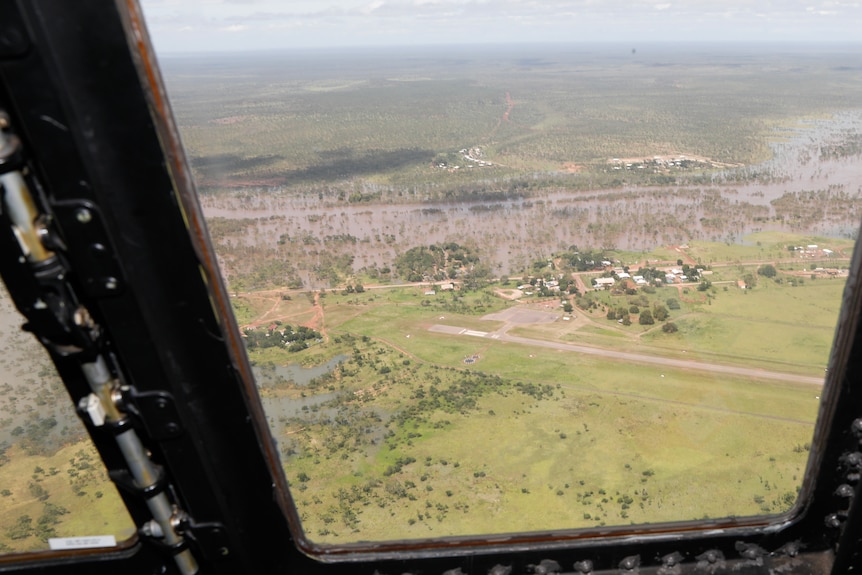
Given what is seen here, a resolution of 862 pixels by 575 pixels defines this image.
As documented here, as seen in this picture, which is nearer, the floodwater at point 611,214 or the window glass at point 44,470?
the window glass at point 44,470

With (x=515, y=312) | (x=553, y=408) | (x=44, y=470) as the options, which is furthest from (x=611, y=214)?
(x=44, y=470)

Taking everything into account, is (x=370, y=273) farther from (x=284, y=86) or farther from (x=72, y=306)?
(x=72, y=306)

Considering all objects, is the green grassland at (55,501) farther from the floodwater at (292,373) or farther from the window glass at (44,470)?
the floodwater at (292,373)

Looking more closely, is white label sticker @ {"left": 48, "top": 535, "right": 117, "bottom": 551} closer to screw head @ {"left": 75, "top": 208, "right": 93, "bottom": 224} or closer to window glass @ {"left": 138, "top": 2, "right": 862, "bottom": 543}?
window glass @ {"left": 138, "top": 2, "right": 862, "bottom": 543}

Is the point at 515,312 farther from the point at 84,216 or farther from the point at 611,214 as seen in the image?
the point at 84,216

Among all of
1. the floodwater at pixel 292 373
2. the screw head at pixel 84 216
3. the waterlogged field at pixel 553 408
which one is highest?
the screw head at pixel 84 216

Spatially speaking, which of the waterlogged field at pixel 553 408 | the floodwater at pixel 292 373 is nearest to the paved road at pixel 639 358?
the waterlogged field at pixel 553 408
